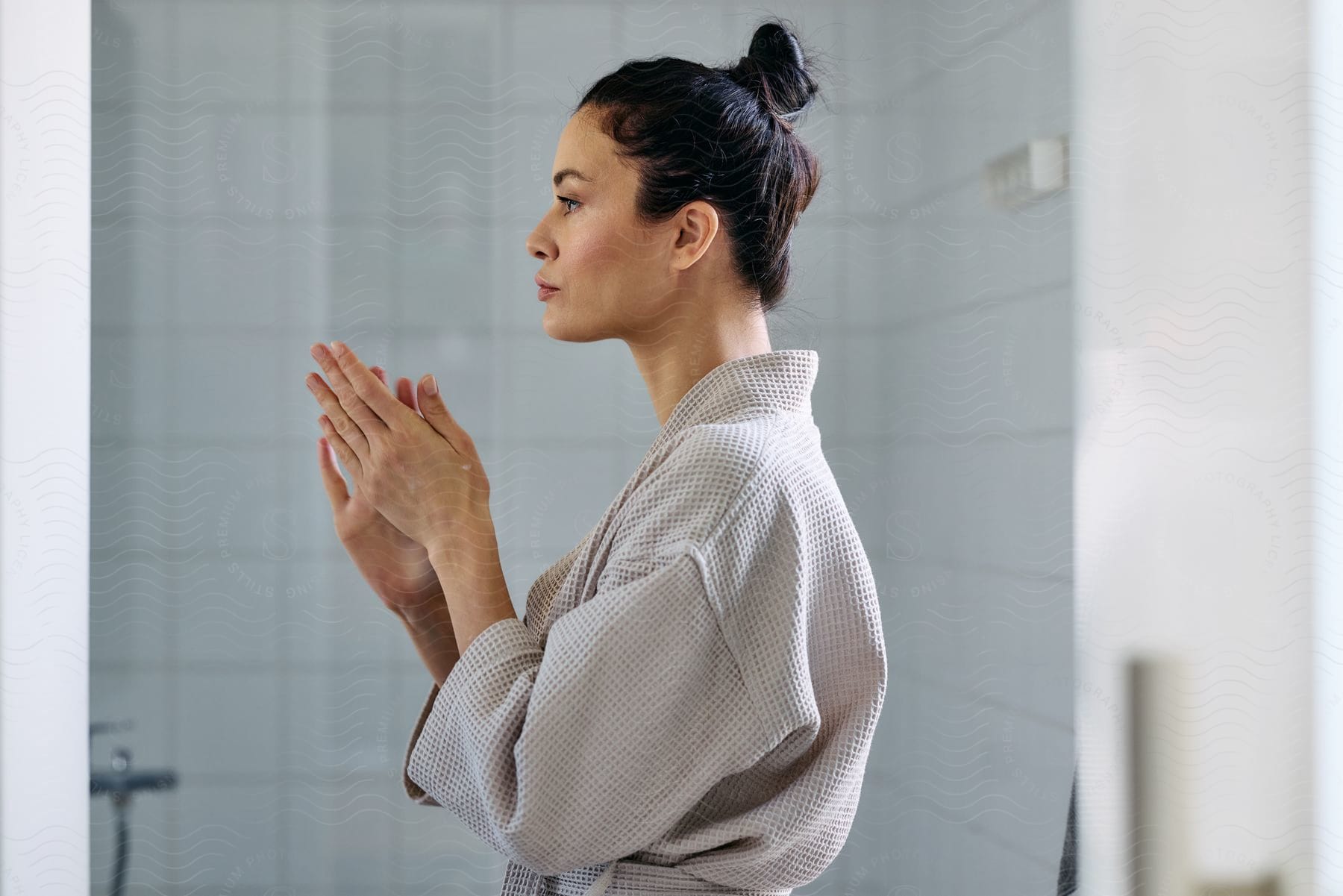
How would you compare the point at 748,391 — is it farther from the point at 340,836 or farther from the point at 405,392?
the point at 340,836

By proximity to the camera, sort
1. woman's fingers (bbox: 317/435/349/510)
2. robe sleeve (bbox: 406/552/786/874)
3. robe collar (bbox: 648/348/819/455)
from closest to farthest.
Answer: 1. robe sleeve (bbox: 406/552/786/874)
2. robe collar (bbox: 648/348/819/455)
3. woman's fingers (bbox: 317/435/349/510)

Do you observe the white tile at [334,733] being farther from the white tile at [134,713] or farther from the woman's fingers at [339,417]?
the woman's fingers at [339,417]

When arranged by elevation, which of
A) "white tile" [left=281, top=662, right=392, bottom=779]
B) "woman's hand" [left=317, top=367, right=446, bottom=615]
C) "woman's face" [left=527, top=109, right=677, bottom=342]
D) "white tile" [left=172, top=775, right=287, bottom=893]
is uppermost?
"woman's face" [left=527, top=109, right=677, bottom=342]

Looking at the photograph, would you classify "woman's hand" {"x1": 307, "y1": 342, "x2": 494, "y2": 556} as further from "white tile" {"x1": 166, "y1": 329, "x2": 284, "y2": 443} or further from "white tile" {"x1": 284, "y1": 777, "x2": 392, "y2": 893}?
"white tile" {"x1": 284, "y1": 777, "x2": 392, "y2": 893}

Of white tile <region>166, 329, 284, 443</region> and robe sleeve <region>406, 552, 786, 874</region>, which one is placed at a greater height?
white tile <region>166, 329, 284, 443</region>

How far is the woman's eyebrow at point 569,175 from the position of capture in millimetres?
751

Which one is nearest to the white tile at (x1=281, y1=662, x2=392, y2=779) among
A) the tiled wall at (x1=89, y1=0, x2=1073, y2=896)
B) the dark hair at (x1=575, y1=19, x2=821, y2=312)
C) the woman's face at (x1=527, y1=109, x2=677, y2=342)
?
the tiled wall at (x1=89, y1=0, x2=1073, y2=896)

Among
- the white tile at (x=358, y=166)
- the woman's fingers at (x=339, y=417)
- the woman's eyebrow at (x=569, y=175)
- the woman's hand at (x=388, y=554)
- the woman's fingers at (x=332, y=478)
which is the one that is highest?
the white tile at (x=358, y=166)

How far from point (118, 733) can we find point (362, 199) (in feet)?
1.46

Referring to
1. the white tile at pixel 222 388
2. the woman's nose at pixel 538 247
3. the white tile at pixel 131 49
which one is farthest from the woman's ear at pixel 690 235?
the white tile at pixel 131 49

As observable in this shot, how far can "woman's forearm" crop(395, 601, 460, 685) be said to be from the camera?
0.80 metres

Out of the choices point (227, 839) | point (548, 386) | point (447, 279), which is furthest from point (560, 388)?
point (227, 839)

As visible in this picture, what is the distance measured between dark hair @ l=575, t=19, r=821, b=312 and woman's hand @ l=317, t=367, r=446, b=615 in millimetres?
225

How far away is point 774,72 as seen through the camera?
786mm
